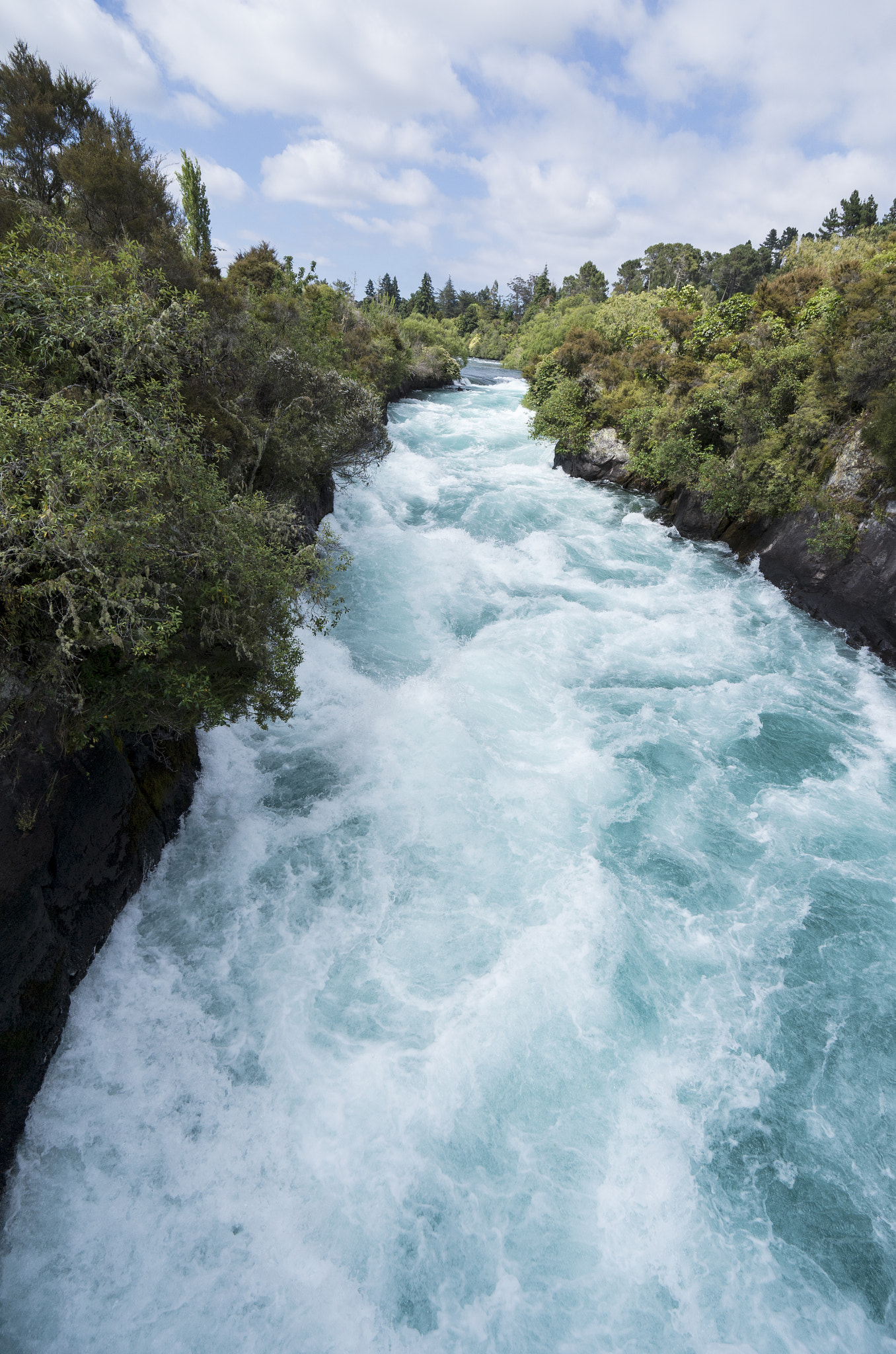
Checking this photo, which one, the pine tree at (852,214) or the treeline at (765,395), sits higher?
the pine tree at (852,214)

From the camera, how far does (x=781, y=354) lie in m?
Answer: 19.5

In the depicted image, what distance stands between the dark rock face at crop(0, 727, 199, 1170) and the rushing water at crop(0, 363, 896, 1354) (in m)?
0.44

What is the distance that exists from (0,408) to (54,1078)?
732 cm

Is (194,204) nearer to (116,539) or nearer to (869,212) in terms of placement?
(116,539)

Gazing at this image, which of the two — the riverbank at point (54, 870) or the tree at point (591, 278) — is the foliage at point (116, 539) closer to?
the riverbank at point (54, 870)

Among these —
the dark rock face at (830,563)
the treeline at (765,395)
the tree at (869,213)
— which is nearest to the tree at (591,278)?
the tree at (869,213)

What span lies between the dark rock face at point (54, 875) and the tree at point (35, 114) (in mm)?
21143

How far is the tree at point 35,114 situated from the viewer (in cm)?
1861

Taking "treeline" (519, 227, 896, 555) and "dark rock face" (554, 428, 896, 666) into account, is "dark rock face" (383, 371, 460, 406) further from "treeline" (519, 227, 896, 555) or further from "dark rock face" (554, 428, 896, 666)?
"dark rock face" (554, 428, 896, 666)

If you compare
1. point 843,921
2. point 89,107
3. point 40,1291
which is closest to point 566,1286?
point 40,1291

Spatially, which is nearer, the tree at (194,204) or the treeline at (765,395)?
the treeline at (765,395)

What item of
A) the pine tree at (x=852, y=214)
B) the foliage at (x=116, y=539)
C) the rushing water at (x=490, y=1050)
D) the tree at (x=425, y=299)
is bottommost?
the rushing water at (x=490, y=1050)

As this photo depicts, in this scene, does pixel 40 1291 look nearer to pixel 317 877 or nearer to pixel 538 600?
pixel 317 877

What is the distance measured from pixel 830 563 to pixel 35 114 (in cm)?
2926
